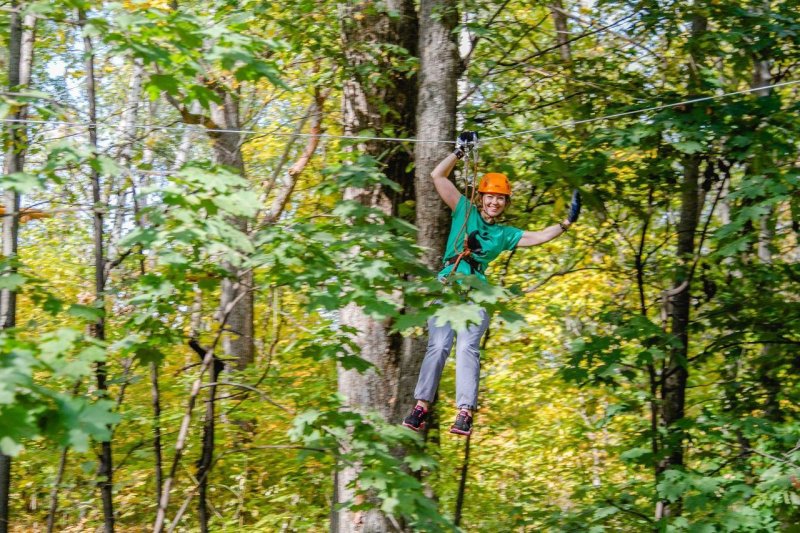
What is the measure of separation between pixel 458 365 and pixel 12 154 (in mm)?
2809

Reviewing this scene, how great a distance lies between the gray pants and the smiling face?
610mm

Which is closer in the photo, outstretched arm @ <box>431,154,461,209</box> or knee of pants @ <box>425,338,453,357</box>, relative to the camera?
knee of pants @ <box>425,338,453,357</box>

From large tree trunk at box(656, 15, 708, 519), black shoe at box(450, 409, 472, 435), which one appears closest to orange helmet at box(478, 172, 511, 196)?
black shoe at box(450, 409, 472, 435)

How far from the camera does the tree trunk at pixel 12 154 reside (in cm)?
425

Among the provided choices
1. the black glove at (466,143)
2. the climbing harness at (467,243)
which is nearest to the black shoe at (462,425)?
the climbing harness at (467,243)

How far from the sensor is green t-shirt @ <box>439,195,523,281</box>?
4387 mm

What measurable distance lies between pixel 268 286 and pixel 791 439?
12.3 ft

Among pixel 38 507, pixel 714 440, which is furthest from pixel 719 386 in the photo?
pixel 38 507

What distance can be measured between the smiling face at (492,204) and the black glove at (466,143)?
0.29m

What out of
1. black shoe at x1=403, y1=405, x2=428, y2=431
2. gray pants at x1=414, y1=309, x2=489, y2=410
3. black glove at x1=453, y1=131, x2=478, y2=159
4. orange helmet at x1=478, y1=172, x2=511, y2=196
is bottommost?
black shoe at x1=403, y1=405, x2=428, y2=431

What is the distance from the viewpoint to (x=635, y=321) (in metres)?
5.32

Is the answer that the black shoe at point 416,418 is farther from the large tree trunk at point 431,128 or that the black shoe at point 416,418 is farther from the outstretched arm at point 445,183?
the outstretched arm at point 445,183

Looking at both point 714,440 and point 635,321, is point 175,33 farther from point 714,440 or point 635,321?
point 714,440

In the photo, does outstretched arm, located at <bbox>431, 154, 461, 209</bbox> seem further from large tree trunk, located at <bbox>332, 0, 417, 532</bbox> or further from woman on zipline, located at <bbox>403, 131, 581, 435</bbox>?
large tree trunk, located at <bbox>332, 0, 417, 532</bbox>
